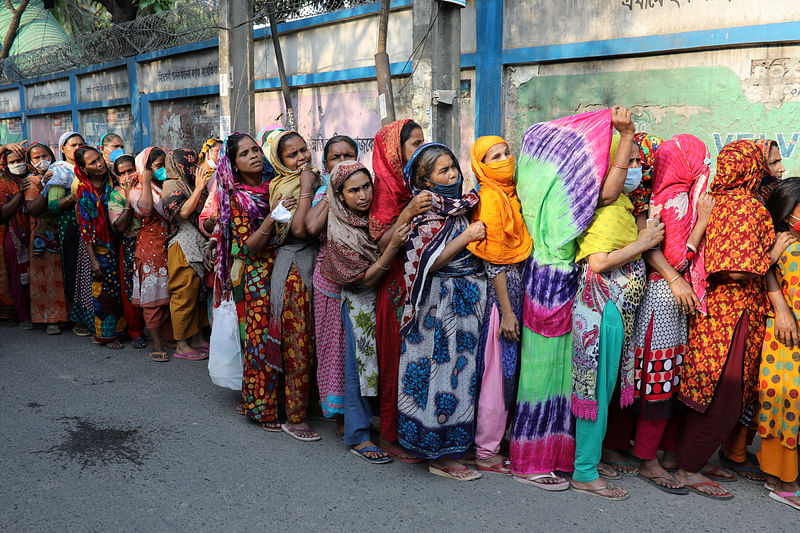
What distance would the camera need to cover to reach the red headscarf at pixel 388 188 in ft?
11.5

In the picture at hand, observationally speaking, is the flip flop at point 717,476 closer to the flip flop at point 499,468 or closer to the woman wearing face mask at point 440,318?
the flip flop at point 499,468

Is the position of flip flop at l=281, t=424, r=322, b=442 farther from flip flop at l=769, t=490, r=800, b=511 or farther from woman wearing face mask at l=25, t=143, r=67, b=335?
woman wearing face mask at l=25, t=143, r=67, b=335

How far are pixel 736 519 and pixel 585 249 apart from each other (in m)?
1.42

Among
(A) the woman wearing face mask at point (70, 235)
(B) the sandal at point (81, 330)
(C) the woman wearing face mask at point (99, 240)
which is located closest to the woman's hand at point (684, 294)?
(C) the woman wearing face mask at point (99, 240)

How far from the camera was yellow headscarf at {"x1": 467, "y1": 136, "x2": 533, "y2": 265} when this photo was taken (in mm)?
3229

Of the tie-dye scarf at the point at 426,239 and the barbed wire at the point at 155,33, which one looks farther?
the barbed wire at the point at 155,33

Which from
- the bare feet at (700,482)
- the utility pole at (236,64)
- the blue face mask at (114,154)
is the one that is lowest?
the bare feet at (700,482)

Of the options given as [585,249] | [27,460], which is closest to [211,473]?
[27,460]

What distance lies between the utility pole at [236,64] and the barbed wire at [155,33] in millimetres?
155

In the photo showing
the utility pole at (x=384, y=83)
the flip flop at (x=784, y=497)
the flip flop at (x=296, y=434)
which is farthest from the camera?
the utility pole at (x=384, y=83)

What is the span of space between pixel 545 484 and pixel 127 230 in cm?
423

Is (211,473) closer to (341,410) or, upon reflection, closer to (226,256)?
(341,410)

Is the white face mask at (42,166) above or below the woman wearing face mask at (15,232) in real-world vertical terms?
above

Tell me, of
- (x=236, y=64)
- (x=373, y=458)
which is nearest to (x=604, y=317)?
(x=373, y=458)
